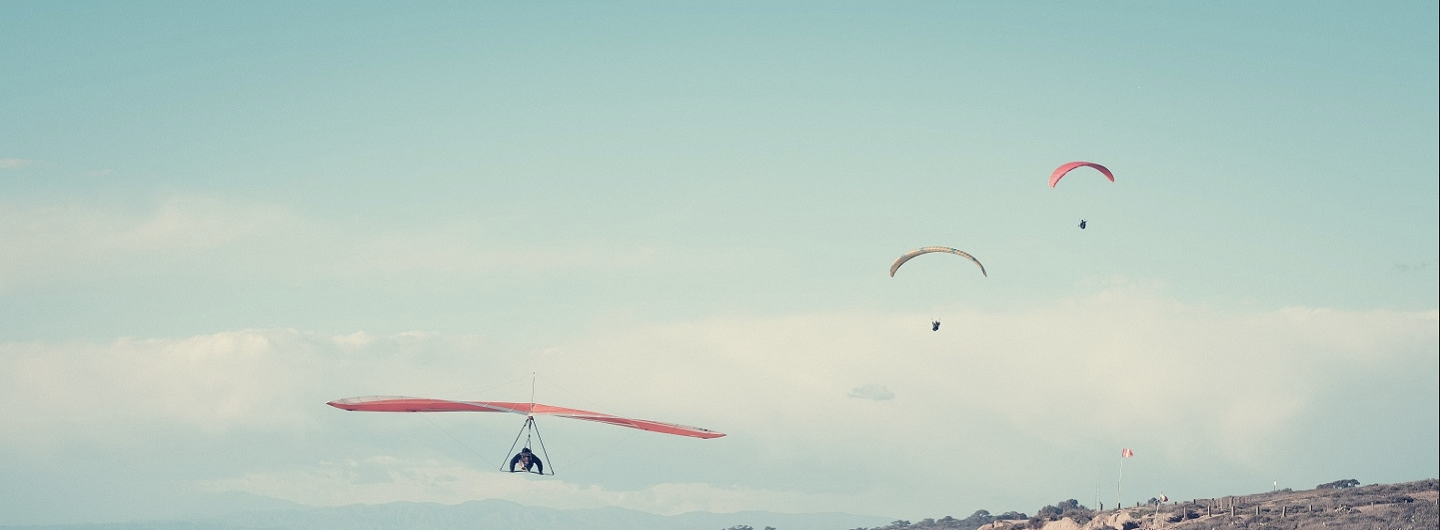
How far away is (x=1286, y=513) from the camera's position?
100062 mm

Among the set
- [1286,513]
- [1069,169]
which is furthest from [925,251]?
[1286,513]

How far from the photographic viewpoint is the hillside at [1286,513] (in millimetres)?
95750

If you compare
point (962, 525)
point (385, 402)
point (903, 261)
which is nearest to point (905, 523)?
point (962, 525)

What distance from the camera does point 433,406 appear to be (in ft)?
214

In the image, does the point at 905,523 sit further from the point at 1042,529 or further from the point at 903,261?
the point at 903,261

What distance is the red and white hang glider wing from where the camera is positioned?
61469 millimetres

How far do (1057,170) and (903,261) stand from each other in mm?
8915

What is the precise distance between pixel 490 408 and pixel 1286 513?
204 feet

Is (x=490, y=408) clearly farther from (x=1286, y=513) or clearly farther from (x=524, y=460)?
(x=1286, y=513)

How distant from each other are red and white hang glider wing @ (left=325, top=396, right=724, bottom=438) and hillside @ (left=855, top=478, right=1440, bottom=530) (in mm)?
48927

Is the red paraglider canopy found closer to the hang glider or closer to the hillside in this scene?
the hang glider

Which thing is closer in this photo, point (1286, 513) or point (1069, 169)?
point (1069, 169)

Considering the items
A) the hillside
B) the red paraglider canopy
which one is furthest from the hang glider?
the hillside

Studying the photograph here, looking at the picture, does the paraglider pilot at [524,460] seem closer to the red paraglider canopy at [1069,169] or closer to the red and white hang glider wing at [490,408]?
the red and white hang glider wing at [490,408]
